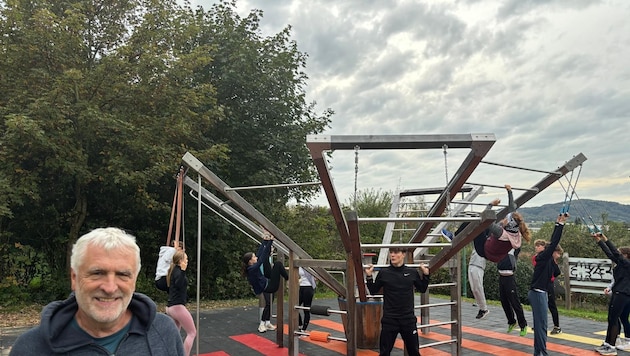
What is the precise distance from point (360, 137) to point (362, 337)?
350 cm

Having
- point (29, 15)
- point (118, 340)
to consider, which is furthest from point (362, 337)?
point (29, 15)

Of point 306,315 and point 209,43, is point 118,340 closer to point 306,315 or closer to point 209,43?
point 306,315

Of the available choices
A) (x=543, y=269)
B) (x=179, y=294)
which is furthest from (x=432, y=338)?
(x=179, y=294)

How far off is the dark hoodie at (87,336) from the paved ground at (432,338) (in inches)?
188

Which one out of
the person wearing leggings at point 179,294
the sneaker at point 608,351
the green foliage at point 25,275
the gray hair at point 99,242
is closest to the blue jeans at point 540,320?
the sneaker at point 608,351

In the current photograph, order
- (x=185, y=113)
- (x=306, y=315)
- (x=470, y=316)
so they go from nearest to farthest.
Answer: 1. (x=306, y=315)
2. (x=470, y=316)
3. (x=185, y=113)

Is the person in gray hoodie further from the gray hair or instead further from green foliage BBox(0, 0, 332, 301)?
green foliage BBox(0, 0, 332, 301)

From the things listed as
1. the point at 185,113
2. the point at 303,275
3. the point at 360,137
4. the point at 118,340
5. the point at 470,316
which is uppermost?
the point at 185,113

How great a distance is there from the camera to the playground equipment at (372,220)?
3.95 meters

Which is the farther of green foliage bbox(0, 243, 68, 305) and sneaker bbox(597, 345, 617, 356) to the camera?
green foliage bbox(0, 243, 68, 305)

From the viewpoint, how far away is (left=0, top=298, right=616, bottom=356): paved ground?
635 cm

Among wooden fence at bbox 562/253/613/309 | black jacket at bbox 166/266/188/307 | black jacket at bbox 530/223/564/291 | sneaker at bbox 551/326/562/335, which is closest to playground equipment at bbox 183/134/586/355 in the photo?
black jacket at bbox 530/223/564/291

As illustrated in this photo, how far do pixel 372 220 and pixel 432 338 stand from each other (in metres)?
3.75

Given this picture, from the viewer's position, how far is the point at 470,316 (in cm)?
916
